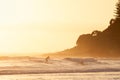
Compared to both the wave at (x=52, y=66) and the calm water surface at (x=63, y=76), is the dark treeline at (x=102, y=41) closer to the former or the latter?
the wave at (x=52, y=66)

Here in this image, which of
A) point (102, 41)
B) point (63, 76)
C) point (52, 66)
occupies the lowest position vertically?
point (63, 76)

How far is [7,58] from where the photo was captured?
3175cm

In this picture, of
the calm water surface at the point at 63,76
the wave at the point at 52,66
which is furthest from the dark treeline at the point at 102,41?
the calm water surface at the point at 63,76

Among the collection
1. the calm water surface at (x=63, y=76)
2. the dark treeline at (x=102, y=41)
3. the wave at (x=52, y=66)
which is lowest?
the calm water surface at (x=63, y=76)

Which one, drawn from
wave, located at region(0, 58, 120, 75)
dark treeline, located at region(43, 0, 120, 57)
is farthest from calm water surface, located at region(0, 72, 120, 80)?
dark treeline, located at region(43, 0, 120, 57)

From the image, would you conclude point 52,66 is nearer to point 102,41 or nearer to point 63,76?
point 63,76

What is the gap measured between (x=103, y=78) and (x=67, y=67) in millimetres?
4216

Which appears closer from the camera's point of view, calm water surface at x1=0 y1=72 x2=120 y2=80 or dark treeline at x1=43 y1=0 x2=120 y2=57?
calm water surface at x1=0 y1=72 x2=120 y2=80

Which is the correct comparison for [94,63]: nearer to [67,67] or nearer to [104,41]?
[67,67]

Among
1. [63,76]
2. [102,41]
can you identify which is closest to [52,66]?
[63,76]

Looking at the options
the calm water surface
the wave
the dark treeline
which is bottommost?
the calm water surface

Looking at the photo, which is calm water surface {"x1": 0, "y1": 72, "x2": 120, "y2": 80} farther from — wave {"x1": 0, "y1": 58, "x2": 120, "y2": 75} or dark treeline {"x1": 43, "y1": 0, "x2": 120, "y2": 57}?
dark treeline {"x1": 43, "y1": 0, "x2": 120, "y2": 57}

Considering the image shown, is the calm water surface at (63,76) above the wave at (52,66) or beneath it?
beneath

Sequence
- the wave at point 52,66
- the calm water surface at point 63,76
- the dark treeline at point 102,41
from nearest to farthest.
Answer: the calm water surface at point 63,76 < the wave at point 52,66 < the dark treeline at point 102,41
